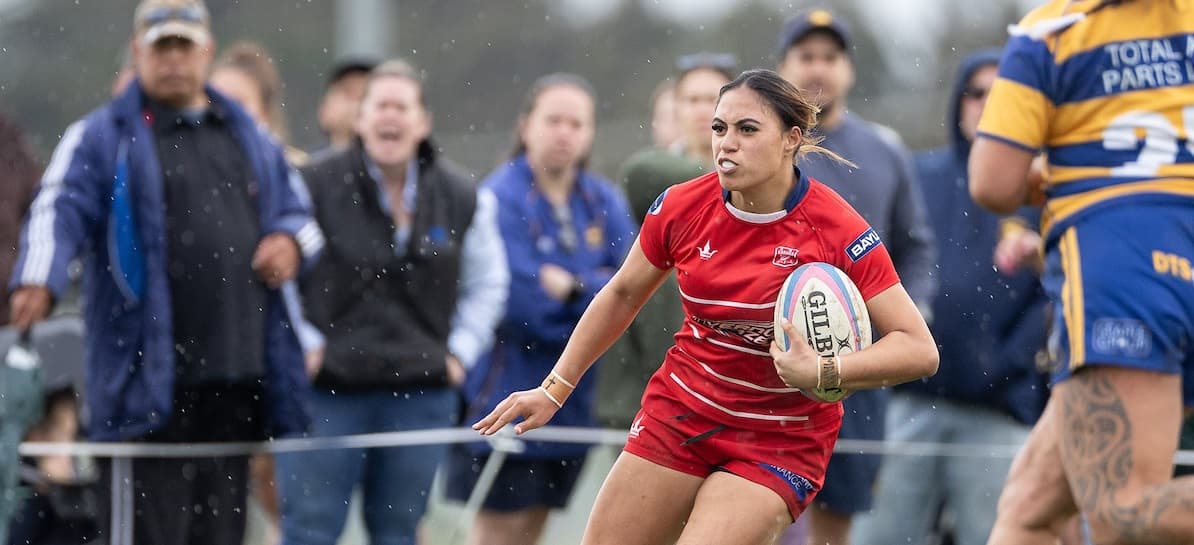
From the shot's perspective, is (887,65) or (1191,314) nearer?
(1191,314)

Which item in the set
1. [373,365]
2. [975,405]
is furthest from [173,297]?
[975,405]

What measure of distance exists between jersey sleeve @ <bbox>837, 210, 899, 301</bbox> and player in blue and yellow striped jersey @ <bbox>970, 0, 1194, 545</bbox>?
692 millimetres

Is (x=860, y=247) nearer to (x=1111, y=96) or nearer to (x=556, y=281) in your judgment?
(x=1111, y=96)

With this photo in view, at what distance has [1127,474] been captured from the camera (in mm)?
5641

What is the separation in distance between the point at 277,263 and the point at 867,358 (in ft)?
10.8

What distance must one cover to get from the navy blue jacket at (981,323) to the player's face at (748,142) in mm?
3129

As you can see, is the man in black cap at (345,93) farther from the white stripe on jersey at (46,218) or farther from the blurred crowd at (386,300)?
the white stripe on jersey at (46,218)

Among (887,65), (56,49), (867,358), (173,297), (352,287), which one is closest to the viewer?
(867,358)

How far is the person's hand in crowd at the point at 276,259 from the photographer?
7656 mm

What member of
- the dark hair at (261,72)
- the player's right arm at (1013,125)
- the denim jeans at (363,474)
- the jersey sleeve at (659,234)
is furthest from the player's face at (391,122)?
the player's right arm at (1013,125)

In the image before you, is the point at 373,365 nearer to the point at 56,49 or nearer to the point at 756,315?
the point at 756,315

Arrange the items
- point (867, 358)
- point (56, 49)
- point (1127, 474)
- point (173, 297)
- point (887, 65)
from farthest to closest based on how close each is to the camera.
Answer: point (56, 49) < point (887, 65) < point (173, 297) < point (1127, 474) < point (867, 358)

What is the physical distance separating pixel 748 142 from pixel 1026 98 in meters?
1.05

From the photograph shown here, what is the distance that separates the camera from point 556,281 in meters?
8.54
